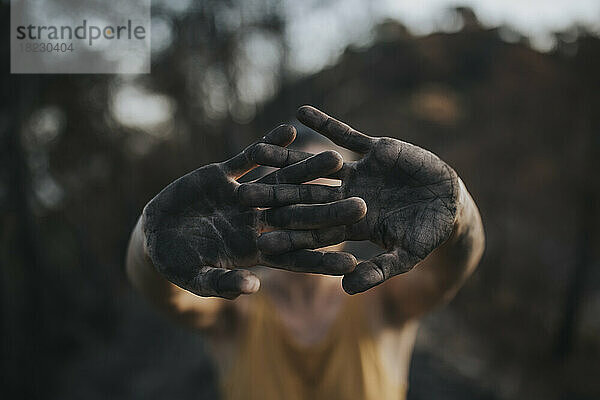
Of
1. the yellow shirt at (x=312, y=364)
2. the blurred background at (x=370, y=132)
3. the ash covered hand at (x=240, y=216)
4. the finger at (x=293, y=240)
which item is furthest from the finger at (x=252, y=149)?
the blurred background at (x=370, y=132)

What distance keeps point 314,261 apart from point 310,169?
→ 155 millimetres

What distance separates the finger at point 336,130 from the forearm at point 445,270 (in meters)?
0.20

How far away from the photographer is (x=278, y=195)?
32.4 inches

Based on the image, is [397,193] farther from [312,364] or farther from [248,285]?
[312,364]

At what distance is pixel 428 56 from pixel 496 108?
1.11 metres

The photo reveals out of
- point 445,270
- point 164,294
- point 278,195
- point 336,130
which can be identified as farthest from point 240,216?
point 445,270

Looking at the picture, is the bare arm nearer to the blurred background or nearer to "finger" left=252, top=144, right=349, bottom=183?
"finger" left=252, top=144, right=349, bottom=183

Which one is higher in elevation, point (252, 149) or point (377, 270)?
point (252, 149)

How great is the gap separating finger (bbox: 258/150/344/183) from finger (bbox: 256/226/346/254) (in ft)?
0.30

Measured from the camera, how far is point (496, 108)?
3.61m

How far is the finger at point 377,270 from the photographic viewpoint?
765mm

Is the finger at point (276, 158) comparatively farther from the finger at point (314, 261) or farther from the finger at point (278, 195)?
the finger at point (314, 261)

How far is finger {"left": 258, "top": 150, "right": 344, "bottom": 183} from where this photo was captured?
814 mm

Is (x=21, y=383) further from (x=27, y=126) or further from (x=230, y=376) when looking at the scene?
(x=230, y=376)
